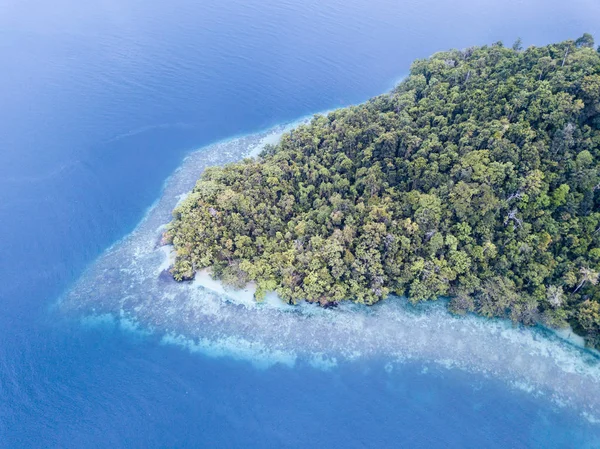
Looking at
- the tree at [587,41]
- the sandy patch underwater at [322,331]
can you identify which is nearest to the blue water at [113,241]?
the sandy patch underwater at [322,331]

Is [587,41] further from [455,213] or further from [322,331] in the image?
[322,331]

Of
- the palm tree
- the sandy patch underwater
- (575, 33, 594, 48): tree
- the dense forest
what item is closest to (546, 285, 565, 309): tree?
the dense forest

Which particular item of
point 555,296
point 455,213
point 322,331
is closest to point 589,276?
point 555,296

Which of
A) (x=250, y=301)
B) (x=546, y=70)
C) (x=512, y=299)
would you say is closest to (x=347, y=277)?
(x=250, y=301)

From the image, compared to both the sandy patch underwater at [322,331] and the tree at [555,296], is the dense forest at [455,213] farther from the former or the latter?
the sandy patch underwater at [322,331]

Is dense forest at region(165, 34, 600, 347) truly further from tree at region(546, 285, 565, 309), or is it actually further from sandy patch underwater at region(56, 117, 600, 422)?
sandy patch underwater at region(56, 117, 600, 422)

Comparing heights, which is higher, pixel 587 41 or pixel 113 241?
pixel 587 41
